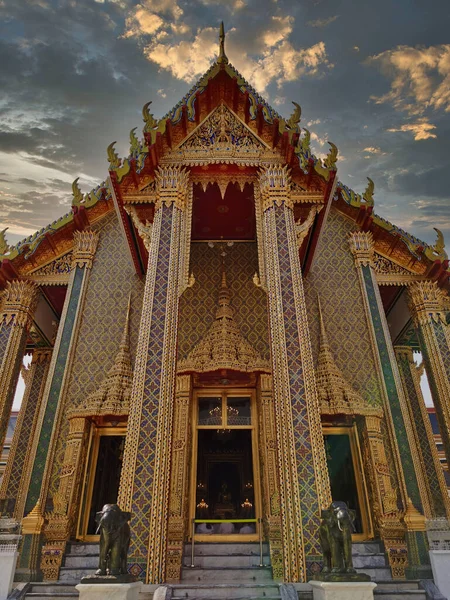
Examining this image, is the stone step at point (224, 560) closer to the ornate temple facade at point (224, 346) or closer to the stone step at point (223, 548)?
the stone step at point (223, 548)

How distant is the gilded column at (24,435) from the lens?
9.26 meters

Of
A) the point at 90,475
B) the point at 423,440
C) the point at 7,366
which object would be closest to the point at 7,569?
the point at 90,475

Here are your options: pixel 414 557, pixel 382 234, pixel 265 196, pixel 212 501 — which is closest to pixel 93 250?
pixel 265 196

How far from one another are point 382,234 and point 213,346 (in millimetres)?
4013

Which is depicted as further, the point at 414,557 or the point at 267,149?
the point at 267,149

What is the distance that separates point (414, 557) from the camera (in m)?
6.12

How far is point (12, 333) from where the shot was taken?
8109 millimetres

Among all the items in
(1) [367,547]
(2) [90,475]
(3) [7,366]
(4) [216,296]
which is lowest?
(1) [367,547]

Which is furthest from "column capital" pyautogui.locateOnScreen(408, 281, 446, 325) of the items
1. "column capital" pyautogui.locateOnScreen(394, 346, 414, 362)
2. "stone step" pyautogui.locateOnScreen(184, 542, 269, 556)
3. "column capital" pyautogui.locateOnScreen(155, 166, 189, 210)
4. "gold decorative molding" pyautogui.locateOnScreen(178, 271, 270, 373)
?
"stone step" pyautogui.locateOnScreen(184, 542, 269, 556)

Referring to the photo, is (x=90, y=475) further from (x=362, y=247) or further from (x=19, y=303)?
(x=362, y=247)

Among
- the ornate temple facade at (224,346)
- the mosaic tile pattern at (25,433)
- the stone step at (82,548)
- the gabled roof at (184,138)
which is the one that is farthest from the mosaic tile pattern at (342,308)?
the mosaic tile pattern at (25,433)

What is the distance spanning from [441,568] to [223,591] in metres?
2.74

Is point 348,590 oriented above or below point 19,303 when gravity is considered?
below

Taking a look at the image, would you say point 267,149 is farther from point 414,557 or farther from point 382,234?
point 414,557
